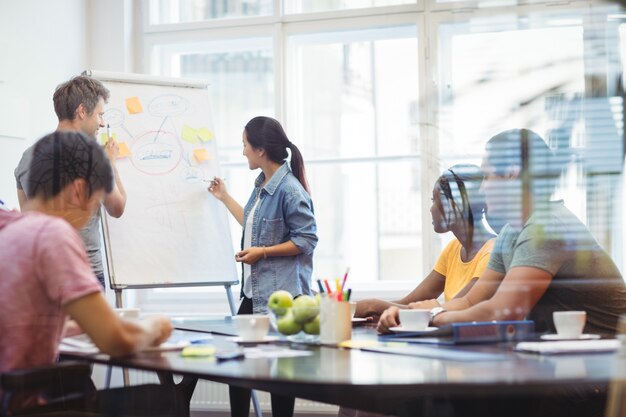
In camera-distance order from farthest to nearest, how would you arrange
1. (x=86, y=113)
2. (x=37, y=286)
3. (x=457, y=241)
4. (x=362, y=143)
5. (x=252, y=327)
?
1. (x=362, y=143)
2. (x=86, y=113)
3. (x=457, y=241)
4. (x=252, y=327)
5. (x=37, y=286)

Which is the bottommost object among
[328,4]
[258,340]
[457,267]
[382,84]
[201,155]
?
[258,340]

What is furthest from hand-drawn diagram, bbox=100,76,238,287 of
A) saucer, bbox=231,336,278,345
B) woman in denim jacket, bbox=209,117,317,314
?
saucer, bbox=231,336,278,345

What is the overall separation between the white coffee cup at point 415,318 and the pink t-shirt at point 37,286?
2.48 feet

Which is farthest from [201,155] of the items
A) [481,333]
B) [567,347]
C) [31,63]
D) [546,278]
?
[567,347]

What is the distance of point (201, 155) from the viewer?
3.68 meters

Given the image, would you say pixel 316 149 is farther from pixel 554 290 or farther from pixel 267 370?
pixel 267 370

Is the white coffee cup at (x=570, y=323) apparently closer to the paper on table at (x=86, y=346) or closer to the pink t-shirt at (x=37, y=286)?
the paper on table at (x=86, y=346)

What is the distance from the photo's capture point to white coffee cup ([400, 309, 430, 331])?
1.90 m

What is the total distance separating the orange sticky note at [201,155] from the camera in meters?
3.67

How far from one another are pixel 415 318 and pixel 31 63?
2.53m

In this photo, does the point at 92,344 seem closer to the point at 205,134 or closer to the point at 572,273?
the point at 572,273

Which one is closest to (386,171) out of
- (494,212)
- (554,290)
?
(494,212)

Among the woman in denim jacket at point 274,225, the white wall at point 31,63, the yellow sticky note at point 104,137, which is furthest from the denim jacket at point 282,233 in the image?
the white wall at point 31,63

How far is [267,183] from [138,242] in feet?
2.11
